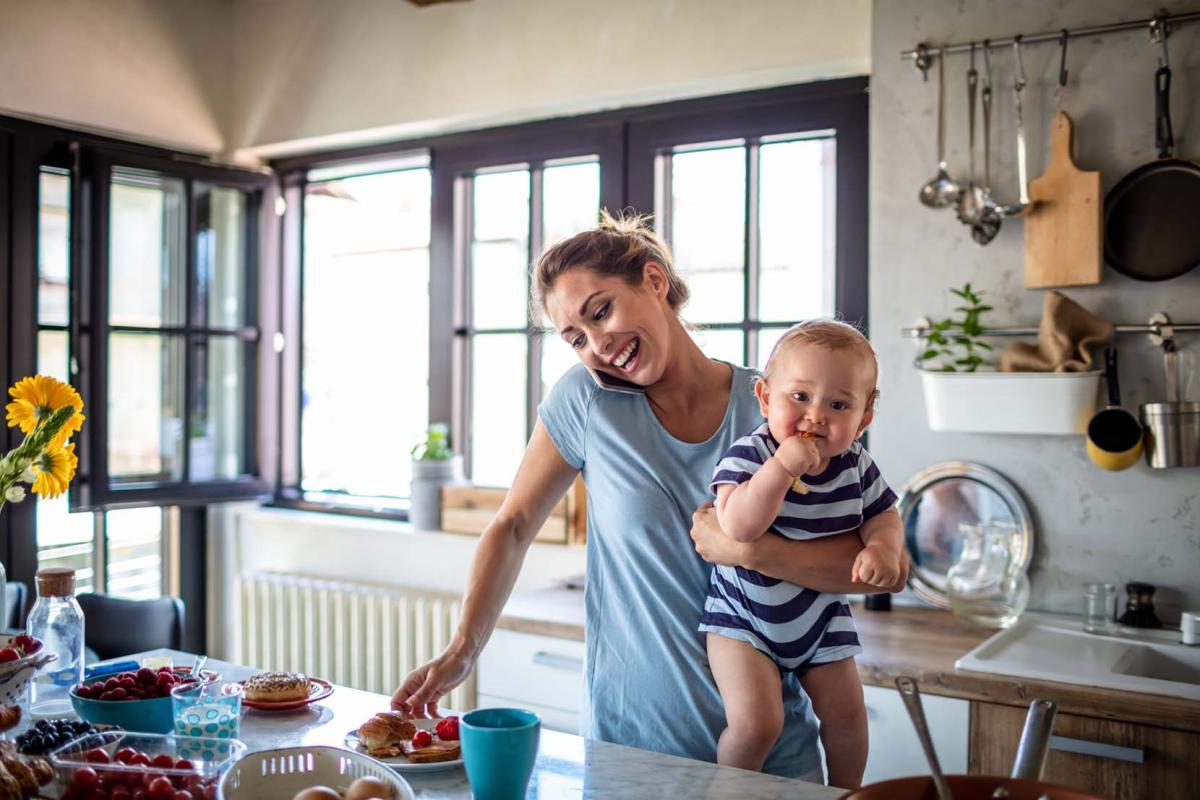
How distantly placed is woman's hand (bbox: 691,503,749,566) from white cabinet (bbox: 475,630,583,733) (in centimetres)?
102

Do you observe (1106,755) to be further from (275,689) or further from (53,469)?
(53,469)

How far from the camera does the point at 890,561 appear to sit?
1.41 meters

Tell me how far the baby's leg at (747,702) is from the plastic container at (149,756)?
24.6 inches

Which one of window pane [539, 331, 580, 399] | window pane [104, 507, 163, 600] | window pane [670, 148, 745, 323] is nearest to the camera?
window pane [670, 148, 745, 323]

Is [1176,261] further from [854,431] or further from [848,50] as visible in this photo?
[854,431]

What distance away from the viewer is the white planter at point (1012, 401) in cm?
234

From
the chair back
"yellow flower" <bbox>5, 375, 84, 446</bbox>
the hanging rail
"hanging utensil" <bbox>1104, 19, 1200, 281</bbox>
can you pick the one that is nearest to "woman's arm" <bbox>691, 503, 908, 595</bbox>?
"yellow flower" <bbox>5, 375, 84, 446</bbox>

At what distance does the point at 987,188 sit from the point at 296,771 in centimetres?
208

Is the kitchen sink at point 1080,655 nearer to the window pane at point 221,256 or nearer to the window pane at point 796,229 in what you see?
the window pane at point 796,229

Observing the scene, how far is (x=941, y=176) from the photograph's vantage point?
2.52 meters

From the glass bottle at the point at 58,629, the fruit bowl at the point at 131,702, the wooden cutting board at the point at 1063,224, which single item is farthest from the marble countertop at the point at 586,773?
the wooden cutting board at the point at 1063,224

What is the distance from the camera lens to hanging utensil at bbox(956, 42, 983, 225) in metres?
2.46

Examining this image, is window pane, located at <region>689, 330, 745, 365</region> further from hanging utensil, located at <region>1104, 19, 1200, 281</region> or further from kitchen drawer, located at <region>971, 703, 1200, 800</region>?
kitchen drawer, located at <region>971, 703, 1200, 800</region>

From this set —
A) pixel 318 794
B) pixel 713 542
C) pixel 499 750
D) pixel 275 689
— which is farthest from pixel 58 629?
pixel 713 542
